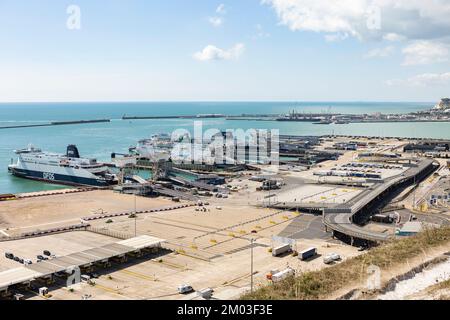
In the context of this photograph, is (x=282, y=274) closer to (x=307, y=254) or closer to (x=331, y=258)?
(x=331, y=258)

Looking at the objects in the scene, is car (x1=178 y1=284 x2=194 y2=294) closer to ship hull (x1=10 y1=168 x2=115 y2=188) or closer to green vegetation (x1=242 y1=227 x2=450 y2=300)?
green vegetation (x1=242 y1=227 x2=450 y2=300)

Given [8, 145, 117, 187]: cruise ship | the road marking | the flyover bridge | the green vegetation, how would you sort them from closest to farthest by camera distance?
1. the green vegetation
2. the road marking
3. the flyover bridge
4. [8, 145, 117, 187]: cruise ship

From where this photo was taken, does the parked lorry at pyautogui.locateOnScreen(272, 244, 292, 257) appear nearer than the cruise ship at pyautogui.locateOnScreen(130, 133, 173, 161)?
Yes

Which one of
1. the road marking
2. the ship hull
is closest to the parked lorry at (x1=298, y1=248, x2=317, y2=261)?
the road marking

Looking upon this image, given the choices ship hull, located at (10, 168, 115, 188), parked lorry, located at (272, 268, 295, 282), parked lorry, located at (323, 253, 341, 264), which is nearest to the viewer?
parked lorry, located at (272, 268, 295, 282)

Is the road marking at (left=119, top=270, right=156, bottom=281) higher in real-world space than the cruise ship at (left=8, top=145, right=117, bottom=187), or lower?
lower

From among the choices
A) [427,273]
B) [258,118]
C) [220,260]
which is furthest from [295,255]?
[258,118]

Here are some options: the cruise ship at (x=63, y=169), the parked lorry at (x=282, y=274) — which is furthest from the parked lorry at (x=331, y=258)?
the cruise ship at (x=63, y=169)

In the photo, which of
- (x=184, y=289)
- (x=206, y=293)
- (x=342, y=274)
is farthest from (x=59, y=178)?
(x=342, y=274)
